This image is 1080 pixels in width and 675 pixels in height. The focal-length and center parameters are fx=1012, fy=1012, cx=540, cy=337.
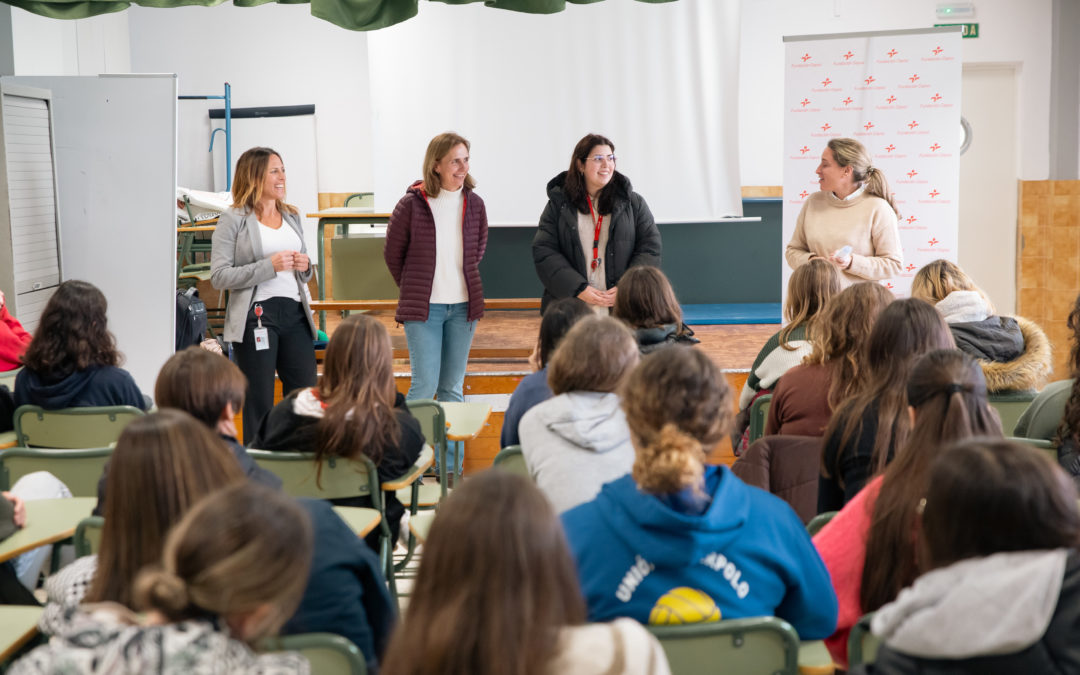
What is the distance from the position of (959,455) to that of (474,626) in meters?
0.70

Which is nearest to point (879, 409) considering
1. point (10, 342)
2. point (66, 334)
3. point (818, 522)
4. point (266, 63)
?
point (818, 522)

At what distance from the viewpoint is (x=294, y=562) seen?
122cm

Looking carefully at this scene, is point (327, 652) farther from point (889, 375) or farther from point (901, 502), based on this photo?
point (889, 375)

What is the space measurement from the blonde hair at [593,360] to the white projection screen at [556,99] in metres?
4.49

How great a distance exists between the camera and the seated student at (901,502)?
1.81 meters

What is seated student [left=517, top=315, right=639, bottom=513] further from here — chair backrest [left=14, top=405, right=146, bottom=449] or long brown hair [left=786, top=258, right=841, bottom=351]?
chair backrest [left=14, top=405, right=146, bottom=449]

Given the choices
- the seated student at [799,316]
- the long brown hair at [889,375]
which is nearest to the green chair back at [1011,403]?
the seated student at [799,316]

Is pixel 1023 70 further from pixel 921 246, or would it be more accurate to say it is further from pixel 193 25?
pixel 193 25

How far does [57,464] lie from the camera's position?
273cm

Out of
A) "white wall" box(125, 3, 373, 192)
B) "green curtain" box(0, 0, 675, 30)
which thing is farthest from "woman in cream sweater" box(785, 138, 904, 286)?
"white wall" box(125, 3, 373, 192)

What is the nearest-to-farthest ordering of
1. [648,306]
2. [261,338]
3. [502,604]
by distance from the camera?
[502,604] → [648,306] → [261,338]

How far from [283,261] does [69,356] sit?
3.44 feet

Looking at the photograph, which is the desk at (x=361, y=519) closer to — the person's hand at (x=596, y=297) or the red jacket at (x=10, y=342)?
the person's hand at (x=596, y=297)

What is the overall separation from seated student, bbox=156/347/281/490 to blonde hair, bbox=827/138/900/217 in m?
3.13
